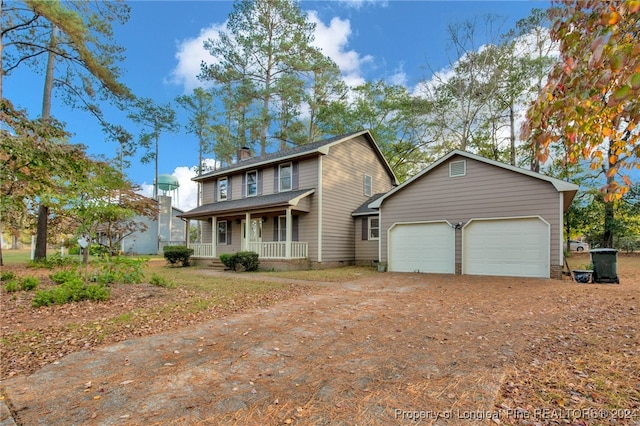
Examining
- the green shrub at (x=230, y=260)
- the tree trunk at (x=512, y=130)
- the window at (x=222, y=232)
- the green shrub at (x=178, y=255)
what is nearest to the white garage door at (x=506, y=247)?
the green shrub at (x=230, y=260)

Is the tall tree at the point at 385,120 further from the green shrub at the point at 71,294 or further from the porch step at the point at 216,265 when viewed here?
the green shrub at the point at 71,294

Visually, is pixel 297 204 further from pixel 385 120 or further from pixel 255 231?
pixel 385 120

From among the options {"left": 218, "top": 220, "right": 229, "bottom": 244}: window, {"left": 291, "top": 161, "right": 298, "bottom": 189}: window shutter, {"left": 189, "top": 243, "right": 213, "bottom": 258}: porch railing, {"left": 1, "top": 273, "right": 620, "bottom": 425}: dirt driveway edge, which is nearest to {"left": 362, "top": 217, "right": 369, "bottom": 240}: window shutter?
{"left": 291, "top": 161, "right": 298, "bottom": 189}: window shutter

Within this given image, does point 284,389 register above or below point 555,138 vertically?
below

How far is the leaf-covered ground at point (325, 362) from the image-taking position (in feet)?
8.20

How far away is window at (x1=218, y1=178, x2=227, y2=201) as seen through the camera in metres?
19.2

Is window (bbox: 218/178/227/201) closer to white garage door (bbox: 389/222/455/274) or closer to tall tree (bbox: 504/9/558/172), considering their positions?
white garage door (bbox: 389/222/455/274)

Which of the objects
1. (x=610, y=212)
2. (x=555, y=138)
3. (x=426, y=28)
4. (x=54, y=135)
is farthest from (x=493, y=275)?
(x=610, y=212)

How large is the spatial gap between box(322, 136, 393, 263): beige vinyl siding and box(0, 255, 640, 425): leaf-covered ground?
9.15 metres

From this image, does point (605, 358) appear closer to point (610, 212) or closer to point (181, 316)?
point (181, 316)

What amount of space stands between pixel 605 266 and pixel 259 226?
46.6 ft

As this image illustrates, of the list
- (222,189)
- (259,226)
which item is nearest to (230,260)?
(259,226)

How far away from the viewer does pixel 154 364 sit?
349 cm

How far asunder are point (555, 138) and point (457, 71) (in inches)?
903
